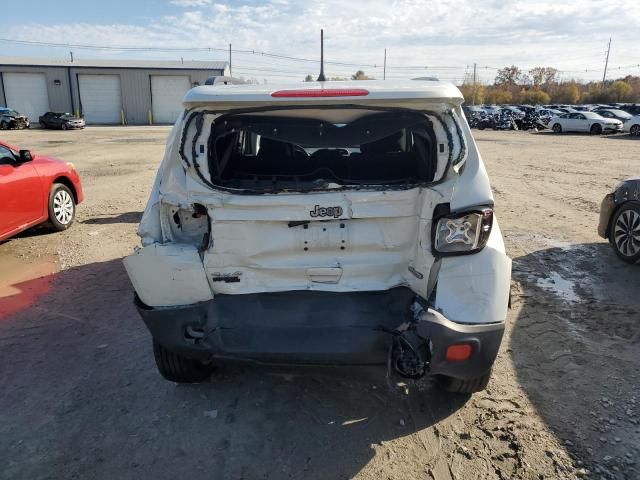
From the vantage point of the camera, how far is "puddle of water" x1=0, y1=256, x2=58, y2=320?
505cm

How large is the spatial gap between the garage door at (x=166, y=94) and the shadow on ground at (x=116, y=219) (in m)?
42.8

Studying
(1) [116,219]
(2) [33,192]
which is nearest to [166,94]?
(1) [116,219]

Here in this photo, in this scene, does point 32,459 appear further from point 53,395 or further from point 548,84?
point 548,84

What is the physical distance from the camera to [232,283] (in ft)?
9.93

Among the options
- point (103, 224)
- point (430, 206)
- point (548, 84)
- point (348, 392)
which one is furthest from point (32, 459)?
point (548, 84)

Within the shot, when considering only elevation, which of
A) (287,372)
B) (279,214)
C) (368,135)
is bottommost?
(287,372)

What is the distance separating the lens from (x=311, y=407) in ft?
10.7

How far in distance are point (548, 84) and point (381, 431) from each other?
101286 millimetres

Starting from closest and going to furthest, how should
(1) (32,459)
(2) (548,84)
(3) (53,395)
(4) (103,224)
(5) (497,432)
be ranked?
(1) (32,459), (5) (497,432), (3) (53,395), (4) (103,224), (2) (548,84)

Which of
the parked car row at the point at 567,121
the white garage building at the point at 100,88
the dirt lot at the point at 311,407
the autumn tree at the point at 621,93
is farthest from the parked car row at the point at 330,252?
the autumn tree at the point at 621,93

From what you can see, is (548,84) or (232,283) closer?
(232,283)

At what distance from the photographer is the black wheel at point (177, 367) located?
331cm

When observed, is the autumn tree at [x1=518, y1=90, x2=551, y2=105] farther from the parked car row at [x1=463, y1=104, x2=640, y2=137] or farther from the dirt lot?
the dirt lot

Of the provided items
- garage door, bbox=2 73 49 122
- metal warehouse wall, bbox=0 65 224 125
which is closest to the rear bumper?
metal warehouse wall, bbox=0 65 224 125
